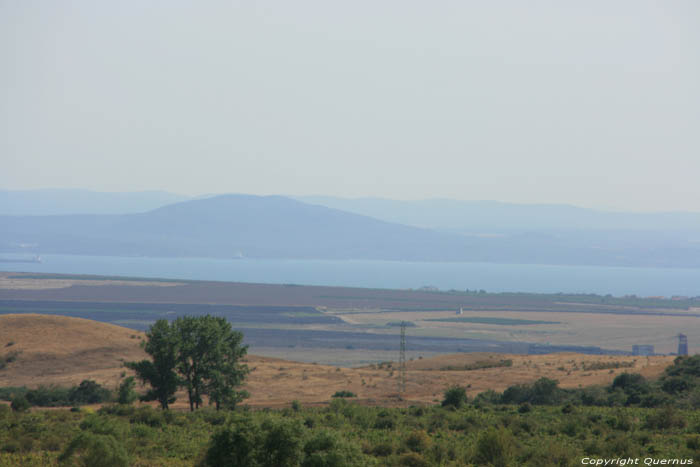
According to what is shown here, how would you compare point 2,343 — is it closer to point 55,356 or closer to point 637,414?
point 55,356

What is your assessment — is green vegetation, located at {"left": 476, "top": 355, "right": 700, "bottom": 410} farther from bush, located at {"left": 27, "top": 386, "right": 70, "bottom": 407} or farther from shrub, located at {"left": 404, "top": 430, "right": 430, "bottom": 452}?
bush, located at {"left": 27, "top": 386, "right": 70, "bottom": 407}

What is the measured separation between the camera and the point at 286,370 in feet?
195

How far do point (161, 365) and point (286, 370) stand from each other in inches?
1017

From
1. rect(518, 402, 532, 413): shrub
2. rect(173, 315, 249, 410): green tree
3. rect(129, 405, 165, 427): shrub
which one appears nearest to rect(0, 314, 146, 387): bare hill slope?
rect(173, 315, 249, 410): green tree

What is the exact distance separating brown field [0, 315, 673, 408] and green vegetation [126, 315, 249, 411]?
505 cm

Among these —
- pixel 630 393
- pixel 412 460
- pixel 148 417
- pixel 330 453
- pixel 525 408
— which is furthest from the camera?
pixel 630 393

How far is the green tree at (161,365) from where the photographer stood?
3416cm

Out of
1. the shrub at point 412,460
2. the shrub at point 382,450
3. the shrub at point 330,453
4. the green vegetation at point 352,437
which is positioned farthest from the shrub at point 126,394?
the shrub at point 330,453

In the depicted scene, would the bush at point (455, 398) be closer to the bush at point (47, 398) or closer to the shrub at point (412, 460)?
the shrub at point (412, 460)

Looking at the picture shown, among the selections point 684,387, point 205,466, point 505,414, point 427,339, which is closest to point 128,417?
point 205,466

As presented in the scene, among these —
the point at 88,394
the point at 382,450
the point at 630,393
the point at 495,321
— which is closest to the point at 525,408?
the point at 630,393

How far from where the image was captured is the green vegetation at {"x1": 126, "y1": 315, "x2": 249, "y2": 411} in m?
34.3

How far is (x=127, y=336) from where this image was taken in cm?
6875

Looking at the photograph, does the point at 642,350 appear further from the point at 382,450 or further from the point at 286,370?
the point at 382,450
